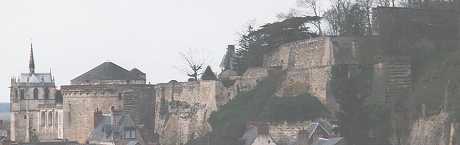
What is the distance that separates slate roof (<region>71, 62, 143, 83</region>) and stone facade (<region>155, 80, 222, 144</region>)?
7.88 ft

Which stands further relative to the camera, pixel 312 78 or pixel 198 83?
pixel 198 83

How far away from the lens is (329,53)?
151ft

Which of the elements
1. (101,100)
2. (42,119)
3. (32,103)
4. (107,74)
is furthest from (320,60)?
(32,103)

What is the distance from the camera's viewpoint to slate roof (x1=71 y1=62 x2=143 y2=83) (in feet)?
203

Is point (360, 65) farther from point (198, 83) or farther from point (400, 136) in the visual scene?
point (198, 83)

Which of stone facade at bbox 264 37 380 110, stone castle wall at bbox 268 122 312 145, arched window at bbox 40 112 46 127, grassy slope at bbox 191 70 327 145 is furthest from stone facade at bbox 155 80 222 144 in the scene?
arched window at bbox 40 112 46 127

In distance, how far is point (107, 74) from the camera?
6228 cm

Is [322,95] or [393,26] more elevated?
[393,26]

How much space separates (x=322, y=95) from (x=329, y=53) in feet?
6.01

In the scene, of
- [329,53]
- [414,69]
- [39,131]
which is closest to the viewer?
[414,69]

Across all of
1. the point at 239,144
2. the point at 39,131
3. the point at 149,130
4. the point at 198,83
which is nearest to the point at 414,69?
the point at 239,144

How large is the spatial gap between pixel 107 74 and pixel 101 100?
6.72 feet

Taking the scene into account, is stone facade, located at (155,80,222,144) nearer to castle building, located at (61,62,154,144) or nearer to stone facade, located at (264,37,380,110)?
castle building, located at (61,62,154,144)

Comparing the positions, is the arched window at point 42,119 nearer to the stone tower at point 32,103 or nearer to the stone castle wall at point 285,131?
the stone tower at point 32,103
